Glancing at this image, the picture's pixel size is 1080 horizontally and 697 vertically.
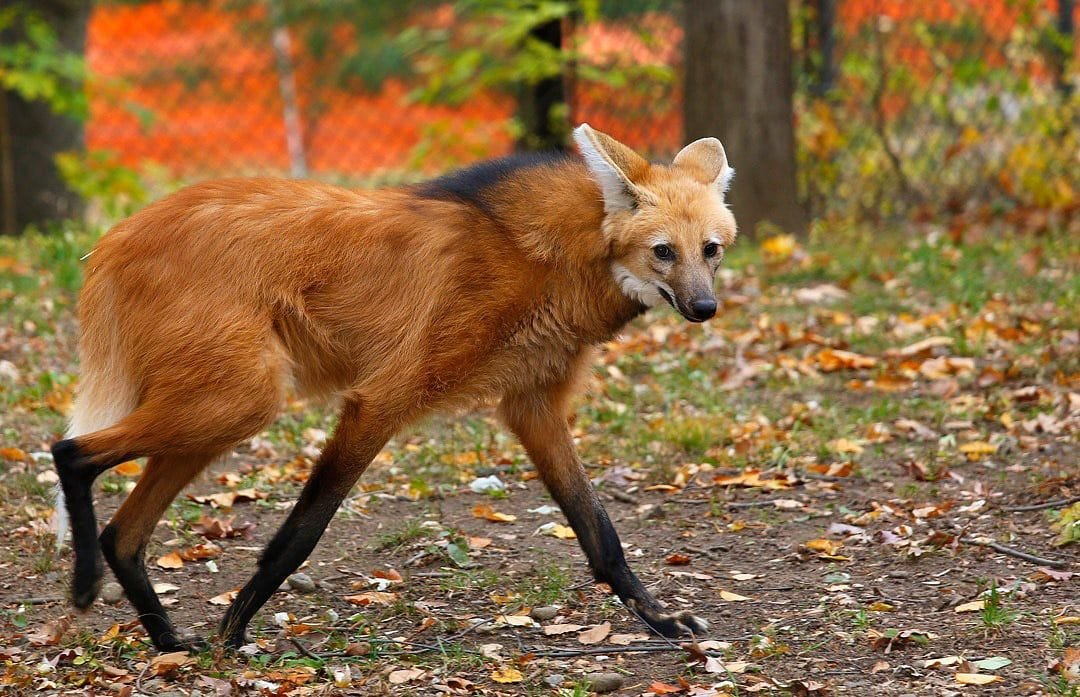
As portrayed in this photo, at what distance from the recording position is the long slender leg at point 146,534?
307cm

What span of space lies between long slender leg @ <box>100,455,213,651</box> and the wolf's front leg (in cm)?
86

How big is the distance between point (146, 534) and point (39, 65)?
188 inches

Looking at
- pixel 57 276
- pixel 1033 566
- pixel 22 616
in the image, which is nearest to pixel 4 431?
pixel 22 616

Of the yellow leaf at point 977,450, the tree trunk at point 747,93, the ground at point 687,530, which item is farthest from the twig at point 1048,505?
the tree trunk at point 747,93

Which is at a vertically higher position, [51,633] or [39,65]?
[39,65]

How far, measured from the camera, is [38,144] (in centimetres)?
812

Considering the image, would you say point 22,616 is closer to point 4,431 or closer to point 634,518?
point 4,431

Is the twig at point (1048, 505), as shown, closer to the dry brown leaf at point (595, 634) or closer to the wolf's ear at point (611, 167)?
the dry brown leaf at point (595, 634)

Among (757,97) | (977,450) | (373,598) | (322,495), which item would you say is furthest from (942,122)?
(322,495)

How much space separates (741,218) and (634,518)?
12.3ft

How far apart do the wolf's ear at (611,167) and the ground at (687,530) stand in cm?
111

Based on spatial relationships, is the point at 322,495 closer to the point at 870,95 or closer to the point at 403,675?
the point at 403,675

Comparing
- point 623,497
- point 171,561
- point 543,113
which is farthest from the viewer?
point 543,113

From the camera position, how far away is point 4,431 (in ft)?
14.7
